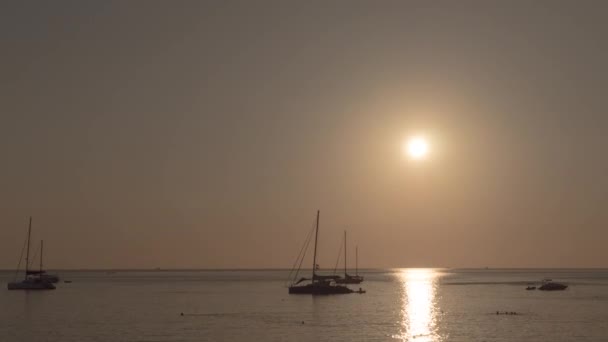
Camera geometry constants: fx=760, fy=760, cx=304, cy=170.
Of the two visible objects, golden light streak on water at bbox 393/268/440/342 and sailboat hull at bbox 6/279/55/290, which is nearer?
golden light streak on water at bbox 393/268/440/342

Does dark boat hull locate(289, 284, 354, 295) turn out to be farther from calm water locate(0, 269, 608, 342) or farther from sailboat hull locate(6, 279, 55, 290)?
sailboat hull locate(6, 279, 55, 290)

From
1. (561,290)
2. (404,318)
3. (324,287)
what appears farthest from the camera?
(561,290)

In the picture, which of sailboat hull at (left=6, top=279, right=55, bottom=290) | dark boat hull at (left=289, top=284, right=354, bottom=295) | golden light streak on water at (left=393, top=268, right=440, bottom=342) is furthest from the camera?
sailboat hull at (left=6, top=279, right=55, bottom=290)

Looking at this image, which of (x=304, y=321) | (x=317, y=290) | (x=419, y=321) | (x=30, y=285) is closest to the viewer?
(x=304, y=321)

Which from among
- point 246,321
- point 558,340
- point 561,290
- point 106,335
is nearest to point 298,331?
point 246,321

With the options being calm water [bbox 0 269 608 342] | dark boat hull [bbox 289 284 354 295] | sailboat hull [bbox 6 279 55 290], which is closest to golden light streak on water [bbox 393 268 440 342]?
calm water [bbox 0 269 608 342]

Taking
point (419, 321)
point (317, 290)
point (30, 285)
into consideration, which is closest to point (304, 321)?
point (419, 321)

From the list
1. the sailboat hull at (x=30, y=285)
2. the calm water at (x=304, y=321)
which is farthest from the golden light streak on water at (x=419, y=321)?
the sailboat hull at (x=30, y=285)

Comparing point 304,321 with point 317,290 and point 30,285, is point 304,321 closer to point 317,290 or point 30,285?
point 317,290

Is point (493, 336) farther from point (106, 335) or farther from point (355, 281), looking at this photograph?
point (355, 281)

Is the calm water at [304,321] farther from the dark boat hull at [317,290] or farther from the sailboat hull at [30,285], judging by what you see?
the sailboat hull at [30,285]

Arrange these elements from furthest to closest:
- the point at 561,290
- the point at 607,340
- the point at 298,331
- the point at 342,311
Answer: the point at 561,290 < the point at 342,311 < the point at 298,331 < the point at 607,340

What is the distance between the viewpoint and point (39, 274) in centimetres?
18162

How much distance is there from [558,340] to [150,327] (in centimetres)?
4115
